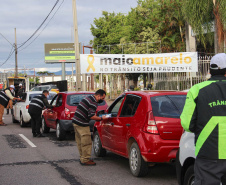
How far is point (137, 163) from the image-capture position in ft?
23.2

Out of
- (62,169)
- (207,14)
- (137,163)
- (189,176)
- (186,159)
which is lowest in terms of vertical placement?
(62,169)

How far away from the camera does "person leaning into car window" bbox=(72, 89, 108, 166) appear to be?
27.4 feet

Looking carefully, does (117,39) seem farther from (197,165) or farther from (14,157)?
(197,165)

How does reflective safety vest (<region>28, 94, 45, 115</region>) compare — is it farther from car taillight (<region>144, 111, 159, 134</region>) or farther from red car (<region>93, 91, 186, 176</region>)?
car taillight (<region>144, 111, 159, 134</region>)

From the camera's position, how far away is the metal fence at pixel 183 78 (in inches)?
786

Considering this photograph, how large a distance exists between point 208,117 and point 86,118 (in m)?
5.07

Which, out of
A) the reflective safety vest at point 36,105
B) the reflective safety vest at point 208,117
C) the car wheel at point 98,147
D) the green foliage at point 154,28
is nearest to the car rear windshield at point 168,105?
the car wheel at point 98,147

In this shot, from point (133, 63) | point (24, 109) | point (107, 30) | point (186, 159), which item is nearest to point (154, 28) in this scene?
point (107, 30)

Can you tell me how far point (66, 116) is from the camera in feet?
40.2

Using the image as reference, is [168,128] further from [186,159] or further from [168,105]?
[186,159]

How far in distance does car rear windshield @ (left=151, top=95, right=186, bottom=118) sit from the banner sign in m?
13.3

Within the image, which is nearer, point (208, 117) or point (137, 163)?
point (208, 117)

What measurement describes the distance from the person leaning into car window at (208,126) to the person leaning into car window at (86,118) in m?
4.73

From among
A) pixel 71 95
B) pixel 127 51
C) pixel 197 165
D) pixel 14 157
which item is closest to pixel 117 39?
pixel 127 51
